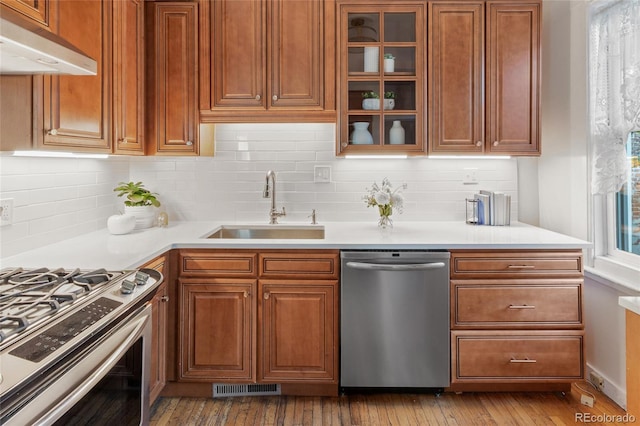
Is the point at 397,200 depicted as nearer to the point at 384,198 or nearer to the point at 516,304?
the point at 384,198

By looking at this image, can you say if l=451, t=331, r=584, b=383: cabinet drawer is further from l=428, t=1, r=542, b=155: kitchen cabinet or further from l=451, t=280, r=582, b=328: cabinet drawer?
l=428, t=1, r=542, b=155: kitchen cabinet

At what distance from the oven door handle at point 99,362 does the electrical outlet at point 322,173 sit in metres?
1.66

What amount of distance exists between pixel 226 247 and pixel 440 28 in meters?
1.81

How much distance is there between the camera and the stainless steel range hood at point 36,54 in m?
1.20

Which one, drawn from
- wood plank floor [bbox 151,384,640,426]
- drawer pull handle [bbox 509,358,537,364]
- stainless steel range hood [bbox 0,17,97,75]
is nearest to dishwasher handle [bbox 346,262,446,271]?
drawer pull handle [bbox 509,358,537,364]

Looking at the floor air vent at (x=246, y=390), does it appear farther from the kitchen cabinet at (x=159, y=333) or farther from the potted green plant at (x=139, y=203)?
the potted green plant at (x=139, y=203)

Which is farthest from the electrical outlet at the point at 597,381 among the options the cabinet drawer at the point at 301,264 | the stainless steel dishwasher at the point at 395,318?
the cabinet drawer at the point at 301,264

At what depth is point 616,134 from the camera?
2207 millimetres

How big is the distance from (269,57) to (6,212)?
1593 mm

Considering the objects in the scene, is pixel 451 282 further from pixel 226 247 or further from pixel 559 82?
pixel 559 82

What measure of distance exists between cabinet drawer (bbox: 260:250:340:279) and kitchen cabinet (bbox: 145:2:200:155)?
3.08 feet

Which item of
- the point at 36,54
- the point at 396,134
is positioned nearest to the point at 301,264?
the point at 396,134

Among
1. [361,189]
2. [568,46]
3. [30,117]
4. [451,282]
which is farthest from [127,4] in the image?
[568,46]

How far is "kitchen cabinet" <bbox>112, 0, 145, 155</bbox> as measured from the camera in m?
2.22
